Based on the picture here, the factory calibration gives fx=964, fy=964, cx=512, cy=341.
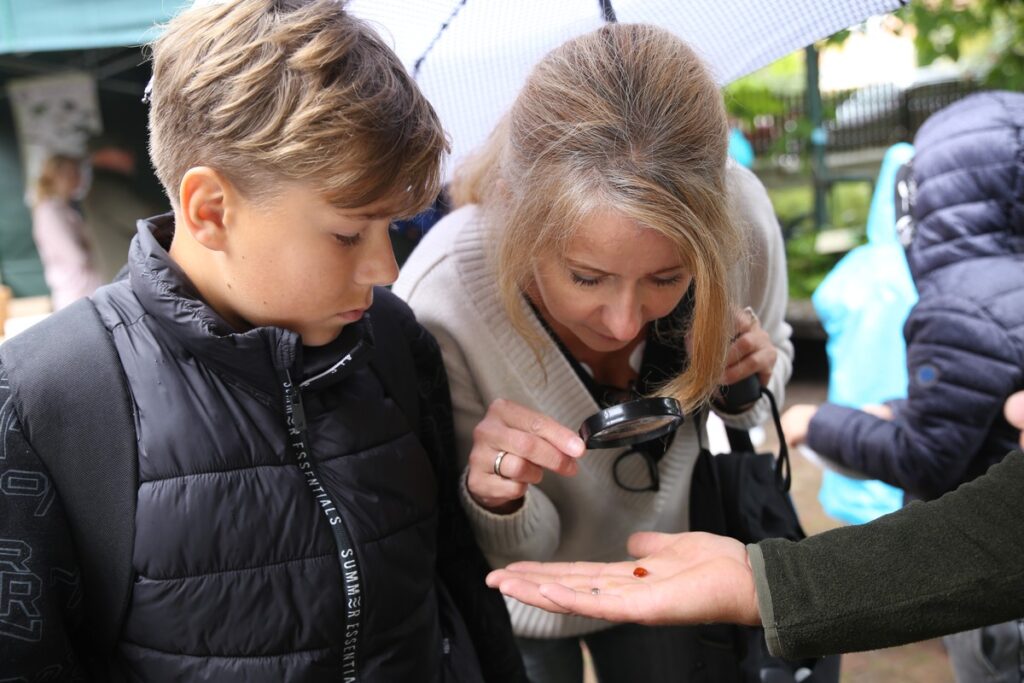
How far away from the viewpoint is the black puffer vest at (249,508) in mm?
1354

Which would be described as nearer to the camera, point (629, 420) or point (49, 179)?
point (629, 420)

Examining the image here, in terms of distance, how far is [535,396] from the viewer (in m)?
2.00

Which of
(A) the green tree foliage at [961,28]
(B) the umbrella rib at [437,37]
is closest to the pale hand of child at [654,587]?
(B) the umbrella rib at [437,37]

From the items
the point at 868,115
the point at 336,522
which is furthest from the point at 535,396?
the point at 868,115

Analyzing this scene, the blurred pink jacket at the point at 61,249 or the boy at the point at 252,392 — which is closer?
the boy at the point at 252,392

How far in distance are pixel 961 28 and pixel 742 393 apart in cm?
511

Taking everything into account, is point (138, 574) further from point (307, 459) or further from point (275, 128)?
point (275, 128)

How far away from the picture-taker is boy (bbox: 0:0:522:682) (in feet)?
4.37

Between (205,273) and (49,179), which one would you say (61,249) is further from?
(205,273)

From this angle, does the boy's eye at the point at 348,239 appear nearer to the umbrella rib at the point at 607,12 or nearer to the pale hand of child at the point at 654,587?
the pale hand of child at the point at 654,587

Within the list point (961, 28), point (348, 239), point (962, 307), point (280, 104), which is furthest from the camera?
point (961, 28)

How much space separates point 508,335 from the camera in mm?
1978

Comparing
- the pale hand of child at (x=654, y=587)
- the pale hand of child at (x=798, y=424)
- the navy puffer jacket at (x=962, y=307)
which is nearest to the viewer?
the pale hand of child at (x=654, y=587)

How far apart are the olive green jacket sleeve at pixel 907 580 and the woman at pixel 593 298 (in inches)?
17.0
